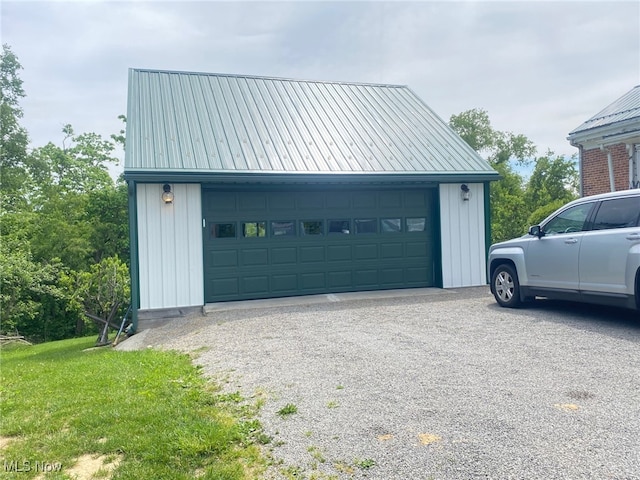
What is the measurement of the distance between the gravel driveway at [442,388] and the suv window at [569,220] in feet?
4.26

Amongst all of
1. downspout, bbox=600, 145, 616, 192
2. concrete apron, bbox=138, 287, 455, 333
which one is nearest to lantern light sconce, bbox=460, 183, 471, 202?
concrete apron, bbox=138, 287, 455, 333

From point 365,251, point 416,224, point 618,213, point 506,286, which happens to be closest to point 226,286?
point 365,251

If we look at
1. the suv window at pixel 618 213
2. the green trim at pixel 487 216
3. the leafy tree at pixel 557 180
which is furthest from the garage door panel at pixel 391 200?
the leafy tree at pixel 557 180

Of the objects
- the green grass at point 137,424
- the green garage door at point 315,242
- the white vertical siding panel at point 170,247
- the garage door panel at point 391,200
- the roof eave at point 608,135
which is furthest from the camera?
the roof eave at point 608,135

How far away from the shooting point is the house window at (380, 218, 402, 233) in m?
10.5

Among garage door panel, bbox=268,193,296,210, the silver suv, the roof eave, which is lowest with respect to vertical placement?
the silver suv

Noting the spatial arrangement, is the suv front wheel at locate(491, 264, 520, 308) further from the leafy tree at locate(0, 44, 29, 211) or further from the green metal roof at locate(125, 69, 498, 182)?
the leafy tree at locate(0, 44, 29, 211)

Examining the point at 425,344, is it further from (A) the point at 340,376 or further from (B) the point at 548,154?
(B) the point at 548,154

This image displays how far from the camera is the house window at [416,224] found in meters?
10.6

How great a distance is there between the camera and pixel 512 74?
59.4ft

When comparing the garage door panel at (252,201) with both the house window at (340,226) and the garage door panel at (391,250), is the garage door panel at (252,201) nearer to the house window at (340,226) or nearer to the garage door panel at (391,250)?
the house window at (340,226)

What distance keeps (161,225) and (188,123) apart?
2789 millimetres

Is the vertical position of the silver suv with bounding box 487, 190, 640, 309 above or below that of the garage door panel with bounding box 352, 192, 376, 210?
below

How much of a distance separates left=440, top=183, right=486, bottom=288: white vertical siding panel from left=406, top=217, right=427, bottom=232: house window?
41cm
